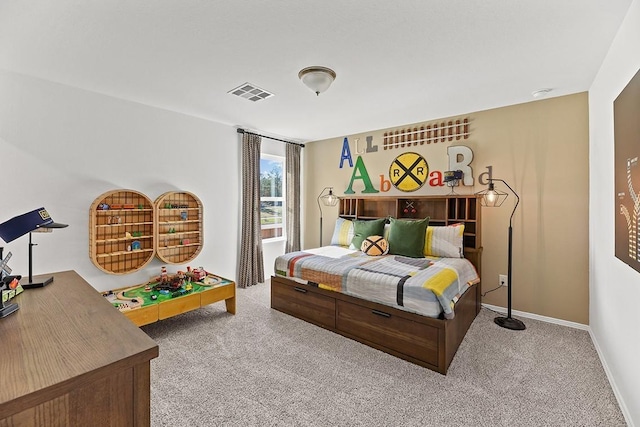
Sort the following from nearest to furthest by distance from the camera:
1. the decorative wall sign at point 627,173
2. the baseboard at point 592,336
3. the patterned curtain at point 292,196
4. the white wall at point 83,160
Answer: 1. the decorative wall sign at point 627,173
2. the baseboard at point 592,336
3. the white wall at point 83,160
4. the patterned curtain at point 292,196

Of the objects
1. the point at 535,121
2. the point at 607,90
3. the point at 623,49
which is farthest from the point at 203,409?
the point at 535,121

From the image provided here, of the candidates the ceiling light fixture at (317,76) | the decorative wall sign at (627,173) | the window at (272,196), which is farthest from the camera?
the window at (272,196)

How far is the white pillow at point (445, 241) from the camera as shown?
3.45m

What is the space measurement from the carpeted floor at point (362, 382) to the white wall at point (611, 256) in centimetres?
21

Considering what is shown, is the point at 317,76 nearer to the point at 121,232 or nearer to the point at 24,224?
the point at 24,224

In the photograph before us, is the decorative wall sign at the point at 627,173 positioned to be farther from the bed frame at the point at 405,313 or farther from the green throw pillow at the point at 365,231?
the green throw pillow at the point at 365,231

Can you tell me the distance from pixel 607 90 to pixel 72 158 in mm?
4851

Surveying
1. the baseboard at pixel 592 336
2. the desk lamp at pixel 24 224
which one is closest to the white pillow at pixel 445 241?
the baseboard at pixel 592 336

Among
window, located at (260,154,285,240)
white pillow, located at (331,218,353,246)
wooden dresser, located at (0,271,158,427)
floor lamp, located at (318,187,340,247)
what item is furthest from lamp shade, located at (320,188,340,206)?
wooden dresser, located at (0,271,158,427)

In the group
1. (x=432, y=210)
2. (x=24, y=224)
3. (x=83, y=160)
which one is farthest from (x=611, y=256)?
(x=83, y=160)

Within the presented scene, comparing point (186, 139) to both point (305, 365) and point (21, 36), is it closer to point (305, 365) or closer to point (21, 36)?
point (21, 36)

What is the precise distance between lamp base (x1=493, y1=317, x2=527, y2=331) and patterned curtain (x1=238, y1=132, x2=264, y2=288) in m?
3.28

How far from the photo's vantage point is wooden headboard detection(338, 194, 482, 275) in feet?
11.9

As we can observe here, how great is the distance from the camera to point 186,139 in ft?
12.8
